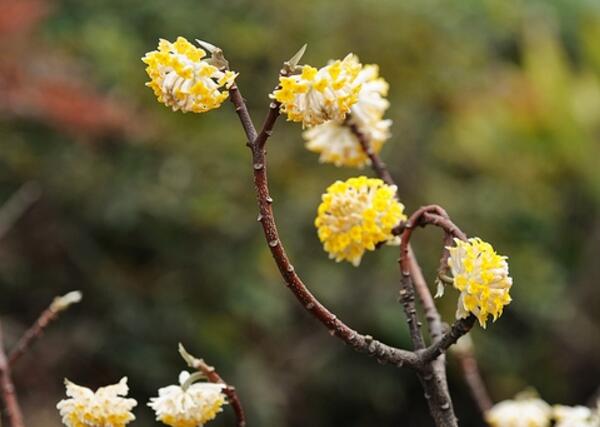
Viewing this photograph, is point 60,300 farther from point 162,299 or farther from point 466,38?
point 466,38

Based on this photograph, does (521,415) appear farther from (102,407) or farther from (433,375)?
(102,407)

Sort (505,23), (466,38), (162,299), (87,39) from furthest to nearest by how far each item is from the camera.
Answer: (505,23), (466,38), (87,39), (162,299)

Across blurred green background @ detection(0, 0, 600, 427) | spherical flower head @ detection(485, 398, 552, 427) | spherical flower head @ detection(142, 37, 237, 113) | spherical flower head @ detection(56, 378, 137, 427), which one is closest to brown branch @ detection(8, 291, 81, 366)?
A: spherical flower head @ detection(56, 378, 137, 427)

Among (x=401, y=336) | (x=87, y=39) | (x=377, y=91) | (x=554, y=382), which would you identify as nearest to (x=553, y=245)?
(x=554, y=382)

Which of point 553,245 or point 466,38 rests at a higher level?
point 466,38

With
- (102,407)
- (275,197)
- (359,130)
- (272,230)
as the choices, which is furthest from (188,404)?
(275,197)

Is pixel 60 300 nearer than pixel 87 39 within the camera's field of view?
Yes
